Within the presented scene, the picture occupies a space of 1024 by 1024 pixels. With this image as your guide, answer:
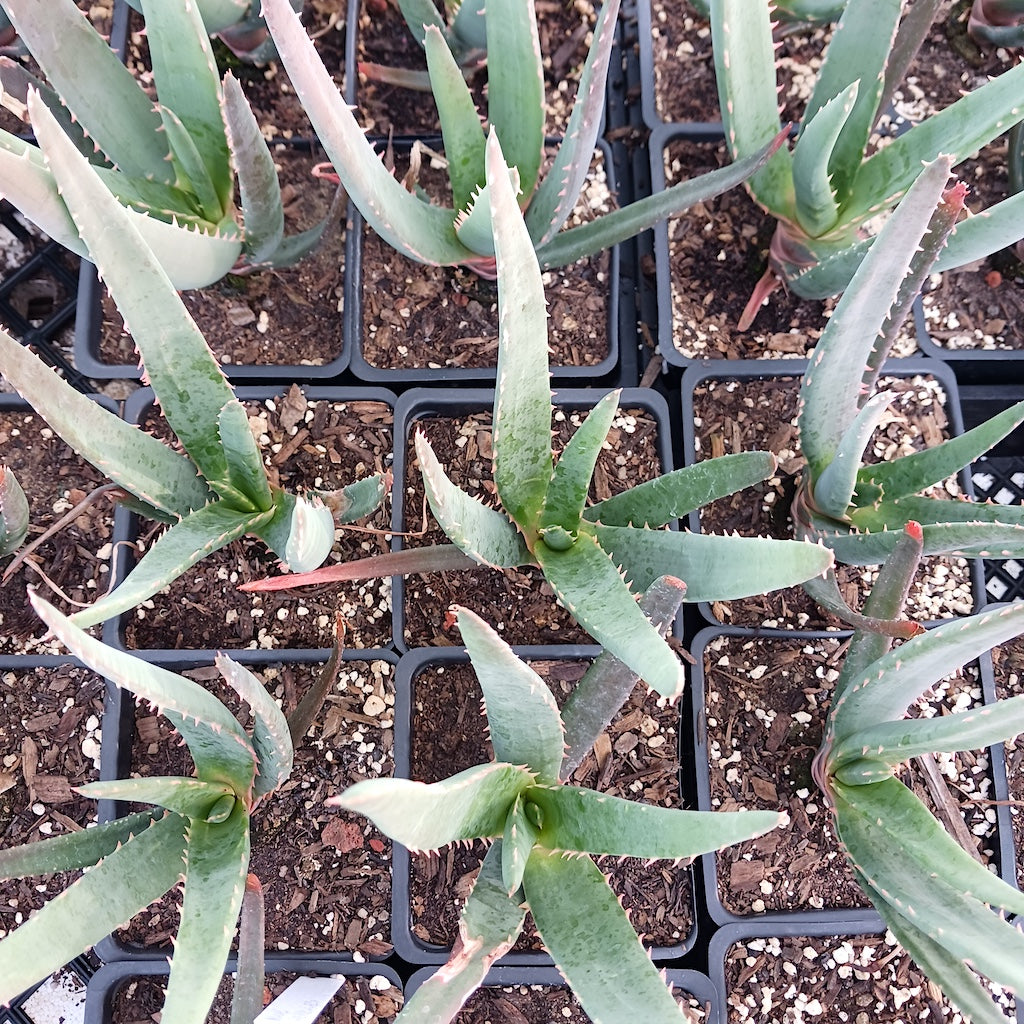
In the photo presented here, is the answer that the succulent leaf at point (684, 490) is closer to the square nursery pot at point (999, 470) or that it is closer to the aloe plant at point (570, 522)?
the aloe plant at point (570, 522)

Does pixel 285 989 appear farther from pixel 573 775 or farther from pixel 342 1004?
pixel 573 775

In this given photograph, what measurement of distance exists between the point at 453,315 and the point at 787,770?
0.65m

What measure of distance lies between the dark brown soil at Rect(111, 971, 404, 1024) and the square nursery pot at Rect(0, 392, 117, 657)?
0.40m

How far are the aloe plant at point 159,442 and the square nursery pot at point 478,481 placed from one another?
161 mm

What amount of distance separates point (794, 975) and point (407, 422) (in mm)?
738

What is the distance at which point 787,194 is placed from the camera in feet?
2.92

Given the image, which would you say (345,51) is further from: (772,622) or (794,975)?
(794,975)

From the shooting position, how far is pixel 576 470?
70cm

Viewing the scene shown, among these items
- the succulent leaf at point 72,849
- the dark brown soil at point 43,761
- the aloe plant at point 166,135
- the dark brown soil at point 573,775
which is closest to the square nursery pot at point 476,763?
the dark brown soil at point 573,775

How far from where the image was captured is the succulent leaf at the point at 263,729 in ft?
1.94

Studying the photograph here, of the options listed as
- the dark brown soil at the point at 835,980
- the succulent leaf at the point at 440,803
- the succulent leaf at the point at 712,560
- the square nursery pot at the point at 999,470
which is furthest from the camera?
the square nursery pot at the point at 999,470

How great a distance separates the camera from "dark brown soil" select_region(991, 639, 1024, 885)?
3.12ft

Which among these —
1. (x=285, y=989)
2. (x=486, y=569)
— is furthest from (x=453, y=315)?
(x=285, y=989)

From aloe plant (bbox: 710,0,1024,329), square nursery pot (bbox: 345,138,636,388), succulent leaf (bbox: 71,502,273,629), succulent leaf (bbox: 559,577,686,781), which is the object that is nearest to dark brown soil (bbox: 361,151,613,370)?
square nursery pot (bbox: 345,138,636,388)
